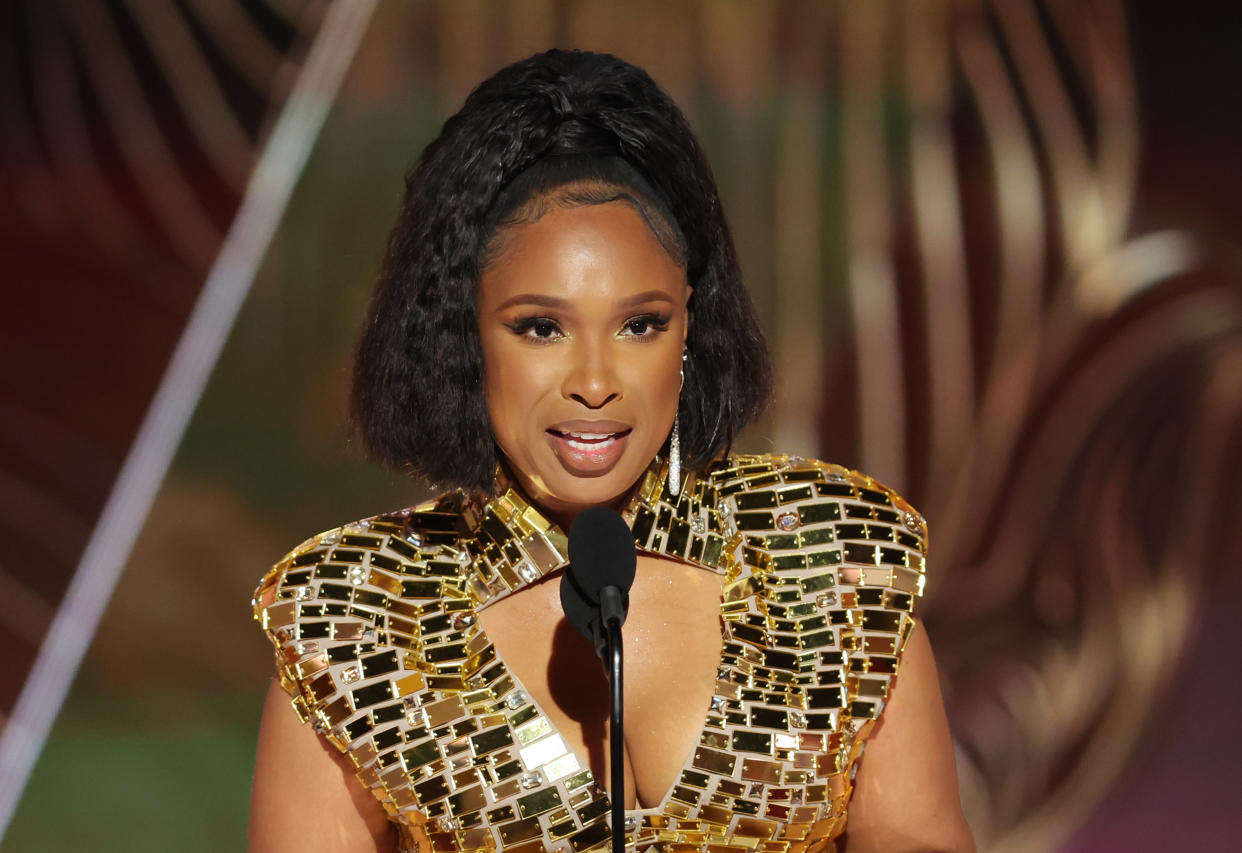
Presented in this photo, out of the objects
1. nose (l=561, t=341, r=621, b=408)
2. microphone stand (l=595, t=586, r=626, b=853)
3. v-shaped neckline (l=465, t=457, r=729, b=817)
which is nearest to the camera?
microphone stand (l=595, t=586, r=626, b=853)

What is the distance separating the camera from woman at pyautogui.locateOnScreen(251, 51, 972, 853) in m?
1.31

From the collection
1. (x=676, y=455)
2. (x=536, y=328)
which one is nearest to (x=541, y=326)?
(x=536, y=328)

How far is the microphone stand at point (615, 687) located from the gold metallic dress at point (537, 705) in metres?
0.32

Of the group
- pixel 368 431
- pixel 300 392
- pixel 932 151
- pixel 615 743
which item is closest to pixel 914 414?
pixel 932 151

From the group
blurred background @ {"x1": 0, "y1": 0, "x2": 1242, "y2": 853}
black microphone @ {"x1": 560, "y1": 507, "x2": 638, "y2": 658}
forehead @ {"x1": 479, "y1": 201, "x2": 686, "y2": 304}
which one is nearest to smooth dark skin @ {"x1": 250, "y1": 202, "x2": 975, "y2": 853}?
forehead @ {"x1": 479, "y1": 201, "x2": 686, "y2": 304}

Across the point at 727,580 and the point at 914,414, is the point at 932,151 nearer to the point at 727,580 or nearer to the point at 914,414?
the point at 914,414

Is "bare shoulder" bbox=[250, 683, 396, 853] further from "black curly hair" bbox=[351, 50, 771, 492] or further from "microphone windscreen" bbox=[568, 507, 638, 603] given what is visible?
"microphone windscreen" bbox=[568, 507, 638, 603]

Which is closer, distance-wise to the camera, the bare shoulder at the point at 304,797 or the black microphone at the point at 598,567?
the black microphone at the point at 598,567

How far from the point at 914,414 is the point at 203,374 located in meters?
1.25

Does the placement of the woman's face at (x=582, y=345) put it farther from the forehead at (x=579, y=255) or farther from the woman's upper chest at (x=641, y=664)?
the woman's upper chest at (x=641, y=664)

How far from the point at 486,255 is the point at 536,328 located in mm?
87

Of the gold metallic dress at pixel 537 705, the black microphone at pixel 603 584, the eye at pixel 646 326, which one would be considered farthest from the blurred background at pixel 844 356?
the black microphone at pixel 603 584

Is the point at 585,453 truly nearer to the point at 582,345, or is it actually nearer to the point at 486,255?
the point at 582,345

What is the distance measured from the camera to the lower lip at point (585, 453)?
130cm
